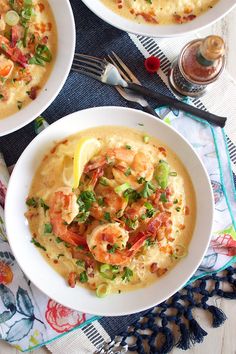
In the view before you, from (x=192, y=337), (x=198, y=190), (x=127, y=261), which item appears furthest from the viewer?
(x=192, y=337)

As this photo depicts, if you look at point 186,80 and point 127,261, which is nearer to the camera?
point 127,261

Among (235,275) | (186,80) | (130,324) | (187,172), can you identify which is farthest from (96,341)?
(186,80)

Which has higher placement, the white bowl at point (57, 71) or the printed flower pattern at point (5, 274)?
the white bowl at point (57, 71)

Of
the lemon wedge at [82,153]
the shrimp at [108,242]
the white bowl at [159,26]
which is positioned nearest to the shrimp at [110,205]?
the shrimp at [108,242]

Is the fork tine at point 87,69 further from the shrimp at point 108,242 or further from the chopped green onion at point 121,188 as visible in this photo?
the shrimp at point 108,242

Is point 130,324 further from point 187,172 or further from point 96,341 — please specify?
point 187,172

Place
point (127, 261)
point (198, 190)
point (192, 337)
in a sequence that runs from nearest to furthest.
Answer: point (127, 261) → point (198, 190) → point (192, 337)
